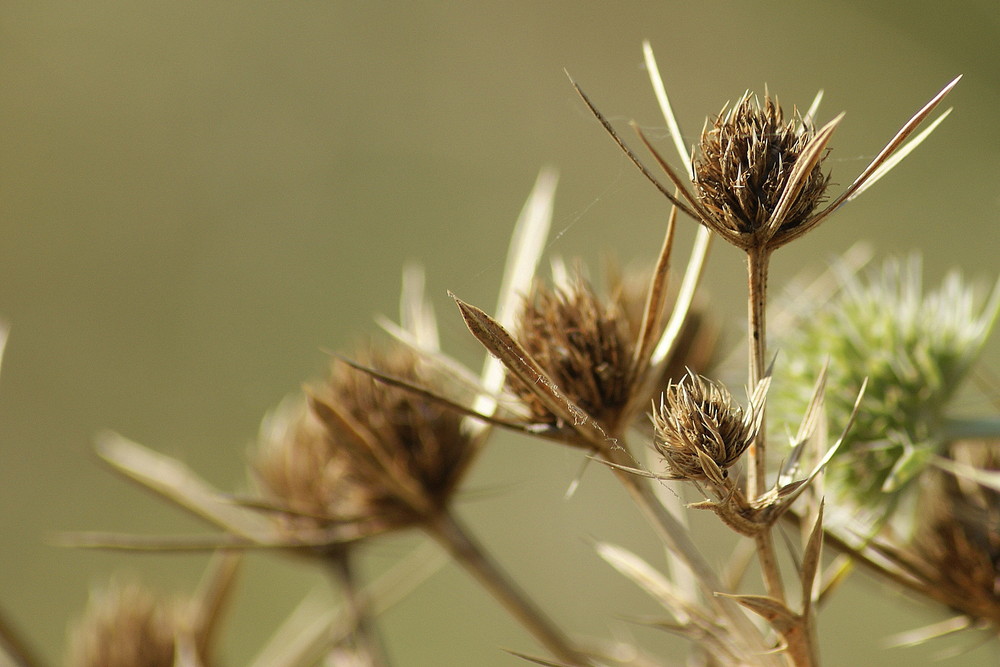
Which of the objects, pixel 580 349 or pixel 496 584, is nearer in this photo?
pixel 580 349

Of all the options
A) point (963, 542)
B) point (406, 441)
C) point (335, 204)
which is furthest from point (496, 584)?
point (335, 204)

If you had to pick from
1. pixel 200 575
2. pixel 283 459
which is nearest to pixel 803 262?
pixel 200 575

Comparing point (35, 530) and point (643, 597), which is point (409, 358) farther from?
point (35, 530)

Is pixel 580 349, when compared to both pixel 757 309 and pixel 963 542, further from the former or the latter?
pixel 963 542

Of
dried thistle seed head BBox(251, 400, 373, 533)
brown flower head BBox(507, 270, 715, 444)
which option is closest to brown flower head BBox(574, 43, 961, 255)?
brown flower head BBox(507, 270, 715, 444)

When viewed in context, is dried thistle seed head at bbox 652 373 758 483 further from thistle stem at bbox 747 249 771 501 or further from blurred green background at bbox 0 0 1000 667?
blurred green background at bbox 0 0 1000 667
